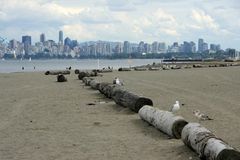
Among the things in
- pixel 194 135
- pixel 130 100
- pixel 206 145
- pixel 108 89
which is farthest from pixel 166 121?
pixel 108 89

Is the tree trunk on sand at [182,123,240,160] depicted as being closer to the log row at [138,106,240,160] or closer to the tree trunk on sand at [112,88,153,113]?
the log row at [138,106,240,160]

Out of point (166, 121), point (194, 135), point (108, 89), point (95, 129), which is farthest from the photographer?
point (108, 89)

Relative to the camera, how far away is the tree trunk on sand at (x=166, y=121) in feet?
36.9

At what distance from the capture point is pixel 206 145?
884 cm

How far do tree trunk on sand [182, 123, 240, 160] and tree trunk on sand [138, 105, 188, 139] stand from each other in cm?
90

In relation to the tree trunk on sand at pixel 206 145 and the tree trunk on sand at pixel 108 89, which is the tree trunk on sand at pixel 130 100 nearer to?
the tree trunk on sand at pixel 108 89

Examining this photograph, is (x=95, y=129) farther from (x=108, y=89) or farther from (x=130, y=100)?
(x=108, y=89)

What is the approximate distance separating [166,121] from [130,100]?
446cm

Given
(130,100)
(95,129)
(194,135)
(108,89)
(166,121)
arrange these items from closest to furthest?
1. (194,135)
2. (166,121)
3. (95,129)
4. (130,100)
5. (108,89)

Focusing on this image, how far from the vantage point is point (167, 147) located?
10.3 meters

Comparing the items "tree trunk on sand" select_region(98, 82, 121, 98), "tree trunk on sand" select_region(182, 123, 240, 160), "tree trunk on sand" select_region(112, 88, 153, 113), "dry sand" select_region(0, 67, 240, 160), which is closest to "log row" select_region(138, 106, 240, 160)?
"tree trunk on sand" select_region(182, 123, 240, 160)

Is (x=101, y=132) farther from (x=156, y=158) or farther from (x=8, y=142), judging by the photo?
(x=156, y=158)

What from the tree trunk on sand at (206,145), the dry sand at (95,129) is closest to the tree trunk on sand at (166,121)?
the dry sand at (95,129)

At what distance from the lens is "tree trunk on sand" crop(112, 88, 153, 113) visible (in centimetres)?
1556
